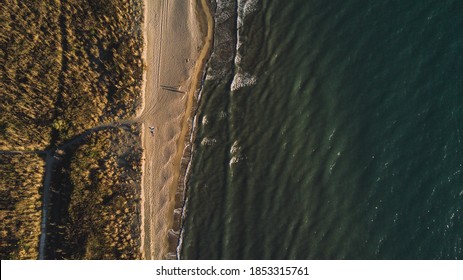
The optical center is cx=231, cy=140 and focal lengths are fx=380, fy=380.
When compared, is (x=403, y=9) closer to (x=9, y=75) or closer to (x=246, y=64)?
(x=246, y=64)

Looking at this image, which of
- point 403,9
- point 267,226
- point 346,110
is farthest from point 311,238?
point 403,9

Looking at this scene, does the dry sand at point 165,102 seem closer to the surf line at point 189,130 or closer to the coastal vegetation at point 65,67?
the surf line at point 189,130

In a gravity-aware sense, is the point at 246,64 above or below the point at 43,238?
above

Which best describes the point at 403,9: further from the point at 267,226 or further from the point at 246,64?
the point at 267,226

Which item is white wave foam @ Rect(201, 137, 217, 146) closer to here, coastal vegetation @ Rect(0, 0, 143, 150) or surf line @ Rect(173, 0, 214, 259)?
surf line @ Rect(173, 0, 214, 259)

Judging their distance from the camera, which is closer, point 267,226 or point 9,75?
point 9,75
